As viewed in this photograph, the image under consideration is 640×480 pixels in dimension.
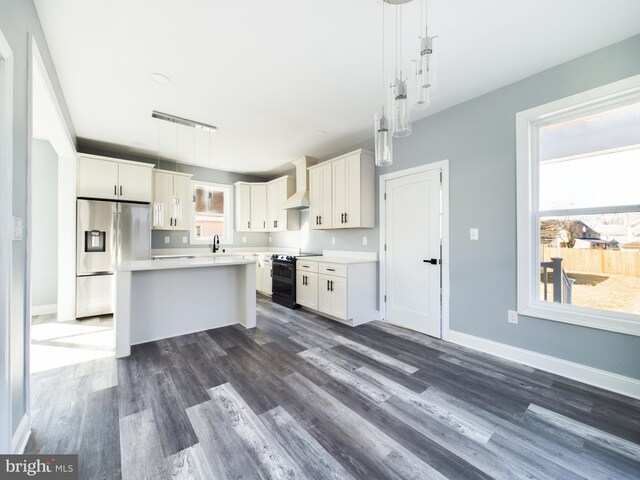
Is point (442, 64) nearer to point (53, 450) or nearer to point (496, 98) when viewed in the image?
point (496, 98)

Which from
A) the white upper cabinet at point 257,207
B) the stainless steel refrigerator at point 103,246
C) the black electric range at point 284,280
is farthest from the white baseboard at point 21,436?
the white upper cabinet at point 257,207

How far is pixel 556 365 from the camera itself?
2.40 metres

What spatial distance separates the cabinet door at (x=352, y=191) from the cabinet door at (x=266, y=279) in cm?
213

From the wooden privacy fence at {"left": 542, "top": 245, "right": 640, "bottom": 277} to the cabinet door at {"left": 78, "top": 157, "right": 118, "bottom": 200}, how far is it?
5.77m

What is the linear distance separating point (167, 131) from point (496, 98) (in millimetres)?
4182

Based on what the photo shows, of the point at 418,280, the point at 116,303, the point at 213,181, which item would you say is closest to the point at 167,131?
the point at 213,181

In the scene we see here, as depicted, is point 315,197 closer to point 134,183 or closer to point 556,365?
point 134,183

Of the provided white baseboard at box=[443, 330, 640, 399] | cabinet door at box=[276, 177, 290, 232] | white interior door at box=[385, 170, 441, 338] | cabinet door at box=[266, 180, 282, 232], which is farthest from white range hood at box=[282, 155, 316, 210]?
white baseboard at box=[443, 330, 640, 399]

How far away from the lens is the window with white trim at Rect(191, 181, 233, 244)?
568 cm

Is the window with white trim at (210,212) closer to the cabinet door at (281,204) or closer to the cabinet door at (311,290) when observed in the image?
the cabinet door at (281,204)

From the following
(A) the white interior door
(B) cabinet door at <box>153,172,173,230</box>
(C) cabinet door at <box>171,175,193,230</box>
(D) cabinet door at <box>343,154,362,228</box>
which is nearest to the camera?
(A) the white interior door

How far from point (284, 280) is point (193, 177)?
293 centimetres

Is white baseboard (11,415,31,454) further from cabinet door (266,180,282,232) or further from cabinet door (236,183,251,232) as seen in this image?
cabinet door (236,183,251,232)

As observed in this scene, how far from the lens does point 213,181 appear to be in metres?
5.86
